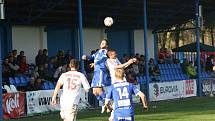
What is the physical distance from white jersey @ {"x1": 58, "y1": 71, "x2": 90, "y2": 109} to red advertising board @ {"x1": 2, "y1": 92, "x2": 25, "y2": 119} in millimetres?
9014

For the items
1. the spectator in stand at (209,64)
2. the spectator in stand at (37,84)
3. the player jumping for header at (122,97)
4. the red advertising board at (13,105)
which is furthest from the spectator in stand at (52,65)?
the player jumping for header at (122,97)

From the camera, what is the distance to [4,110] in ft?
73.7

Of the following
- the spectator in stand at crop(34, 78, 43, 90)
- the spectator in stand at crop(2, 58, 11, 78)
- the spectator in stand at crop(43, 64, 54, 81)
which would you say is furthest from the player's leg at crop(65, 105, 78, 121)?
the spectator in stand at crop(43, 64, 54, 81)

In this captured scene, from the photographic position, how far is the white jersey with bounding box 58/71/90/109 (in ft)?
45.5

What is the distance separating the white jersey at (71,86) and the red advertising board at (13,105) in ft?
29.6

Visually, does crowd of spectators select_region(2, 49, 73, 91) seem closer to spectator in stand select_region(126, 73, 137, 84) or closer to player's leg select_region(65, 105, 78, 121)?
spectator in stand select_region(126, 73, 137, 84)

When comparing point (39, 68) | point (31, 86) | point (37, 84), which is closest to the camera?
point (31, 86)

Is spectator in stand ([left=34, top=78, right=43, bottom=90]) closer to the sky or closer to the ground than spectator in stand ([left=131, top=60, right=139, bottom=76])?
closer to the ground

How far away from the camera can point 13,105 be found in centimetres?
2280

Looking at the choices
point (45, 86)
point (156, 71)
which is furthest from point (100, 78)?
point (156, 71)

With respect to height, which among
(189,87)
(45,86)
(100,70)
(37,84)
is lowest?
(189,87)

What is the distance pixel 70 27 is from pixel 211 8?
411 inches

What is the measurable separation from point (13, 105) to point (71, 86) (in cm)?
938

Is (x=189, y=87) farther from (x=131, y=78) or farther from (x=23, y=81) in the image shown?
(x=23, y=81)
